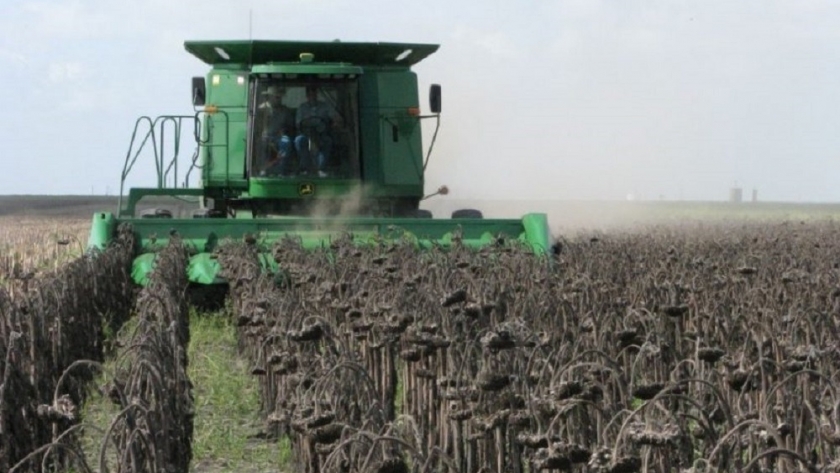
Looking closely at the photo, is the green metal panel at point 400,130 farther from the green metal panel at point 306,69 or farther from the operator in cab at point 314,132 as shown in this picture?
the green metal panel at point 306,69

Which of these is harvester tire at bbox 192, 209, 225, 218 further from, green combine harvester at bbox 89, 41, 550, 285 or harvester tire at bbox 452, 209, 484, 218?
harvester tire at bbox 452, 209, 484, 218

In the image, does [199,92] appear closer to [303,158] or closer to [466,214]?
[303,158]

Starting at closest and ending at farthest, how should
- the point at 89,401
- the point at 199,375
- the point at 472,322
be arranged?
the point at 472,322, the point at 89,401, the point at 199,375

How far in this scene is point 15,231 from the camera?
1391 inches

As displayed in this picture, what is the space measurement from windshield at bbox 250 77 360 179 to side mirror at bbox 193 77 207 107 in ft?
1.65

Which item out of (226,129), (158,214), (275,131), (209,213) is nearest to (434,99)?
(275,131)

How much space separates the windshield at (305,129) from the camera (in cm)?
1568

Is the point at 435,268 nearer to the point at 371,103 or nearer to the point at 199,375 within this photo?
the point at 199,375

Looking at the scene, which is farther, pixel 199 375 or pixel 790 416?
pixel 199 375

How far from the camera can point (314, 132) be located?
620 inches

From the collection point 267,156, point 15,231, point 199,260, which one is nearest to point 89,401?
point 199,260

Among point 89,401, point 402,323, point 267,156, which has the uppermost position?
point 267,156

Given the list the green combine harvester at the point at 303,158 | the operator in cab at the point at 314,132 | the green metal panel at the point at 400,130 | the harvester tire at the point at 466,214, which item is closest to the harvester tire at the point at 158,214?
the green combine harvester at the point at 303,158

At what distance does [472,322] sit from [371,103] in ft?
26.4
